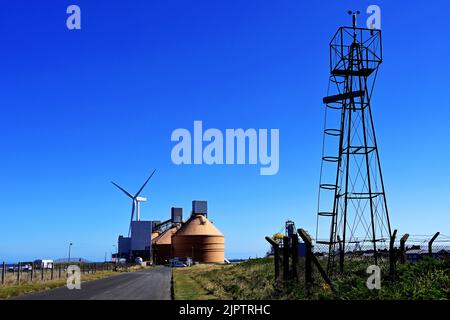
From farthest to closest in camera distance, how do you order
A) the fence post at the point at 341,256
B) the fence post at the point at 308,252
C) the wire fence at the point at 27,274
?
the wire fence at the point at 27,274 → the fence post at the point at 341,256 → the fence post at the point at 308,252

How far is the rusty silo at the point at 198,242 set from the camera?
14062 cm

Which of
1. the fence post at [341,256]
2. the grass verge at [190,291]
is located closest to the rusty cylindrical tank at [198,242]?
the grass verge at [190,291]

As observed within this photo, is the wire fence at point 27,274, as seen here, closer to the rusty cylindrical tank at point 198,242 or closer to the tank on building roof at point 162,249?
the rusty cylindrical tank at point 198,242

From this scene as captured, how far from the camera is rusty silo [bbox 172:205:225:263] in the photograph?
140625 millimetres

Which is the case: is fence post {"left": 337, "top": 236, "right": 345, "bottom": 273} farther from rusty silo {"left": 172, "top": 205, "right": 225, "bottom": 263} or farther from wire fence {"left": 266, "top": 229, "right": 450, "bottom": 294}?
rusty silo {"left": 172, "top": 205, "right": 225, "bottom": 263}

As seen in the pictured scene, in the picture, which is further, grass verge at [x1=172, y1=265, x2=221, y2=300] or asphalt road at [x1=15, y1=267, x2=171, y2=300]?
asphalt road at [x1=15, y1=267, x2=171, y2=300]

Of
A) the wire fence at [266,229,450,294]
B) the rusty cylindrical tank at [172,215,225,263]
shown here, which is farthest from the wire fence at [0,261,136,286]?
the rusty cylindrical tank at [172,215,225,263]

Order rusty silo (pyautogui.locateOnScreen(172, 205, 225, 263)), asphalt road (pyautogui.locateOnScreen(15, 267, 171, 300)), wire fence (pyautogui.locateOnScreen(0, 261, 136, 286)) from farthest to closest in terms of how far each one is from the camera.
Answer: rusty silo (pyautogui.locateOnScreen(172, 205, 225, 263)) → wire fence (pyautogui.locateOnScreen(0, 261, 136, 286)) → asphalt road (pyautogui.locateOnScreen(15, 267, 171, 300))

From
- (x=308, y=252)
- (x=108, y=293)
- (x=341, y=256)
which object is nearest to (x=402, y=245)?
(x=341, y=256)

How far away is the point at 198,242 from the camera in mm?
140625
